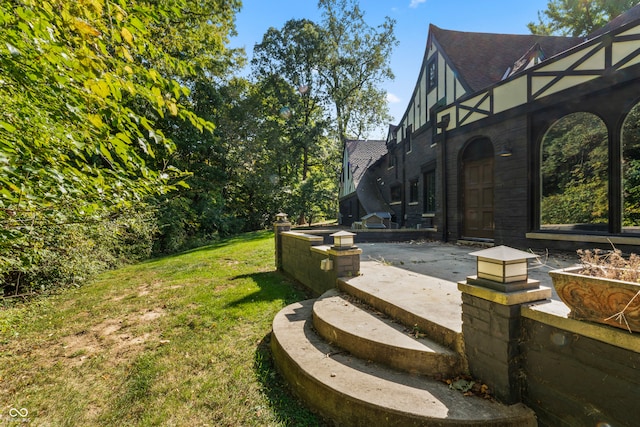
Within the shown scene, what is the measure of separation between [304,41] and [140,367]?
25804 millimetres

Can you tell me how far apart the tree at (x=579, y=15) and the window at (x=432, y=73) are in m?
14.8

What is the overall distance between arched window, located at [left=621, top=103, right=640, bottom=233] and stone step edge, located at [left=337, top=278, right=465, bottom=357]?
18.7 ft

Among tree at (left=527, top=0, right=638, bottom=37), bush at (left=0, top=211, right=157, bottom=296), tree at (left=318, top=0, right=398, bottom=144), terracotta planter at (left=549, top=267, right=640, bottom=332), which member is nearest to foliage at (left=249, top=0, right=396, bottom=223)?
tree at (left=318, top=0, right=398, bottom=144)

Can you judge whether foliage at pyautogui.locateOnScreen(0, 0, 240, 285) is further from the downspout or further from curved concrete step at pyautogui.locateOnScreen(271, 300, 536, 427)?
the downspout

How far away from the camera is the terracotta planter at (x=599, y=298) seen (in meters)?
1.55

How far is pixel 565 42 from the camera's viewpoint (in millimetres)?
11266

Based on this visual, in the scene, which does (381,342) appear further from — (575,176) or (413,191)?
(413,191)

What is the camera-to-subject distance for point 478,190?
8.52 metres

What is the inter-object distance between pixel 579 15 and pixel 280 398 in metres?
27.9

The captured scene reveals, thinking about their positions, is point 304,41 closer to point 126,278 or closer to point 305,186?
point 305,186

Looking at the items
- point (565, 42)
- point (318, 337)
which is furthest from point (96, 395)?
point (565, 42)

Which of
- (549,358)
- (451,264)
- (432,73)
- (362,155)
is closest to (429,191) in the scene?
(432,73)

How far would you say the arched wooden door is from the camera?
8164 mm

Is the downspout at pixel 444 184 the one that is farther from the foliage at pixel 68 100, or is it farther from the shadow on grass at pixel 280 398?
the foliage at pixel 68 100
